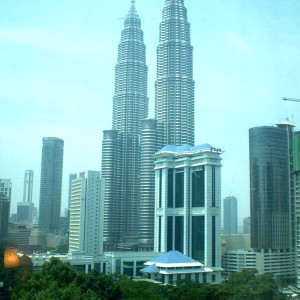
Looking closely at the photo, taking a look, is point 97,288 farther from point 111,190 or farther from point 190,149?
point 111,190

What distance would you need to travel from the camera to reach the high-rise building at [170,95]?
24938 millimetres

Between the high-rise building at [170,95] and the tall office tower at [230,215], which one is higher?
the high-rise building at [170,95]

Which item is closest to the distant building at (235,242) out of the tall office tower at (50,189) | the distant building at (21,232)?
the distant building at (21,232)

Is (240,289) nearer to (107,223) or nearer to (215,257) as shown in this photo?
(215,257)

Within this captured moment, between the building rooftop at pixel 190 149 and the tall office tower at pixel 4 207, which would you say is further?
the building rooftop at pixel 190 149

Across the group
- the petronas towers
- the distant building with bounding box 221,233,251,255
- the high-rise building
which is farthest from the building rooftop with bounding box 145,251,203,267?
Answer: the high-rise building

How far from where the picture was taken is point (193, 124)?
26453mm

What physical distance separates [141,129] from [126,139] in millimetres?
1133

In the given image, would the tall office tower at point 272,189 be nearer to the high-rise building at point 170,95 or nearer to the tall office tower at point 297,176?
the tall office tower at point 297,176

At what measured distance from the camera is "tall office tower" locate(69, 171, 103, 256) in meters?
19.6

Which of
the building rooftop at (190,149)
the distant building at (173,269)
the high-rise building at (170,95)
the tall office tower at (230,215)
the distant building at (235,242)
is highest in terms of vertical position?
the high-rise building at (170,95)

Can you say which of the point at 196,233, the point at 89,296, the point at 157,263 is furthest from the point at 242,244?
the point at 89,296

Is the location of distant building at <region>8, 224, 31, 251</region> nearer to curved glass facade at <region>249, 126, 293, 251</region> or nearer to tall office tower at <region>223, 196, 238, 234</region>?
tall office tower at <region>223, 196, 238, 234</region>

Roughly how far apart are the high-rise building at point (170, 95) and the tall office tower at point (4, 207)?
31.8 feet
